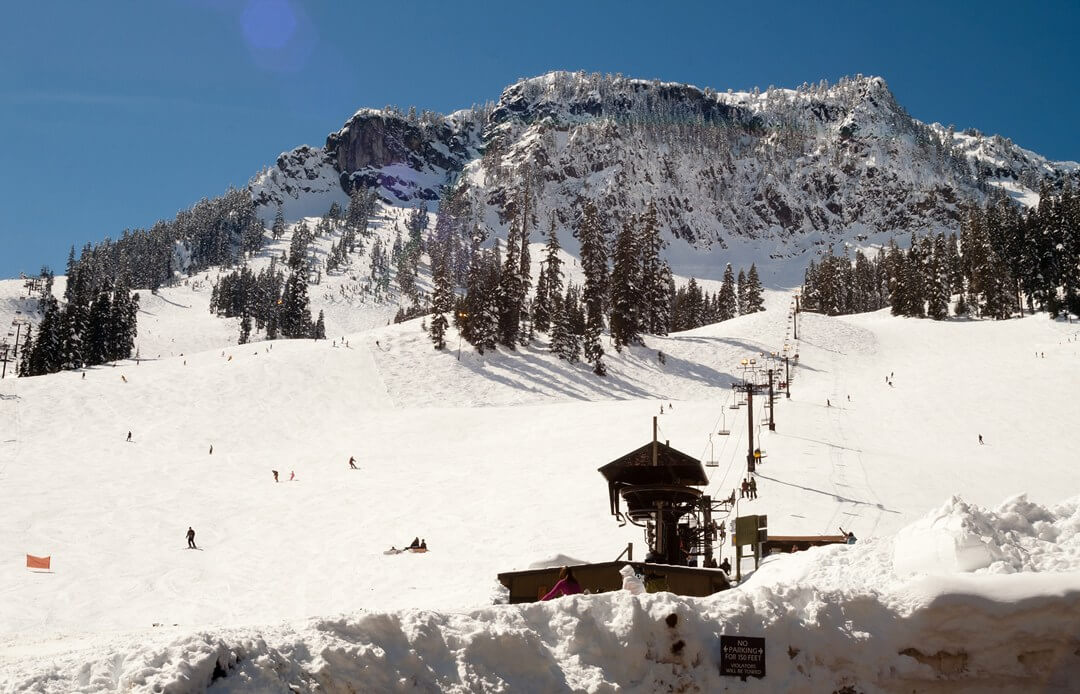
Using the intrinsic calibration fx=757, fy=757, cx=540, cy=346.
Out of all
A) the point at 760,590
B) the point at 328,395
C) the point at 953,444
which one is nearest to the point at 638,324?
the point at 328,395

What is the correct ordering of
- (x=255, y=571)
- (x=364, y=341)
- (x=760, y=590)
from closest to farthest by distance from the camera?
(x=760, y=590)
(x=255, y=571)
(x=364, y=341)

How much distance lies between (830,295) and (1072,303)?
34530mm

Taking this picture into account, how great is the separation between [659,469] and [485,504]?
20.6 metres

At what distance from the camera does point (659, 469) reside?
47.9 feet

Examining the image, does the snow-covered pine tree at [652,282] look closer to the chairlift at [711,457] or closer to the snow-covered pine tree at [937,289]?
the snow-covered pine tree at [937,289]

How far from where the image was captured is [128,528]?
30.0 m

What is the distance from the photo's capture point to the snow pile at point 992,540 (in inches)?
315

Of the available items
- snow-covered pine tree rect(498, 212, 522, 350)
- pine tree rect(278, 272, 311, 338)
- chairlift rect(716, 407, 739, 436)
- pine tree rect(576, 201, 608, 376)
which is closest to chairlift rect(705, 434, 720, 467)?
chairlift rect(716, 407, 739, 436)

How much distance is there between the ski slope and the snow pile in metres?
0.04

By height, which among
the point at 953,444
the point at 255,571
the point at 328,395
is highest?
the point at 328,395

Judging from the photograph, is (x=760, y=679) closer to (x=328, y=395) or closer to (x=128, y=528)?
(x=128, y=528)

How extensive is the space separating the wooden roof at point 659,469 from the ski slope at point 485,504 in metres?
4.08

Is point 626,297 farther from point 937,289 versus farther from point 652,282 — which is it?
point 937,289

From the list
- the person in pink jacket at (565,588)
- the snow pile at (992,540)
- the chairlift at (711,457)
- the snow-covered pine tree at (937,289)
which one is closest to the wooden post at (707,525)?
the snow pile at (992,540)
